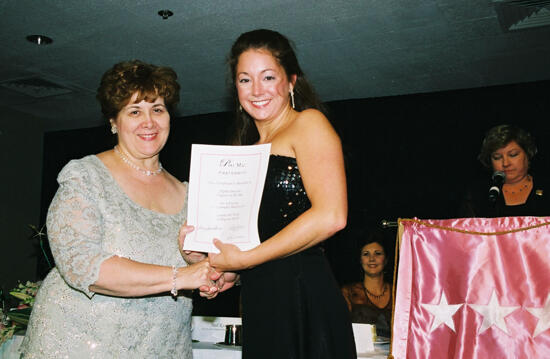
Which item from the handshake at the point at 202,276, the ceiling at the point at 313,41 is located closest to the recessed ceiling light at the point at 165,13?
the ceiling at the point at 313,41

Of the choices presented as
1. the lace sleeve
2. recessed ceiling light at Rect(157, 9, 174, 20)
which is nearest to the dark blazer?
the lace sleeve

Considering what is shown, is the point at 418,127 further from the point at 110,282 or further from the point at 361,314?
the point at 110,282

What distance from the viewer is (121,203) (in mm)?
1979

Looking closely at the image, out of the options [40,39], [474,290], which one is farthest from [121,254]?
[40,39]

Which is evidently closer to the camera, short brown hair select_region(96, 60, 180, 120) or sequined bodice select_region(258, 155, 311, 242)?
sequined bodice select_region(258, 155, 311, 242)

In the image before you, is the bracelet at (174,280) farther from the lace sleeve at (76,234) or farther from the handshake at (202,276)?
the lace sleeve at (76,234)

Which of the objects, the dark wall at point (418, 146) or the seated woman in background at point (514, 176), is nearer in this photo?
the seated woman in background at point (514, 176)

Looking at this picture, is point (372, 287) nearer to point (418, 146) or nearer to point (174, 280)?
point (418, 146)

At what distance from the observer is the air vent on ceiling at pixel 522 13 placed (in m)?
4.49

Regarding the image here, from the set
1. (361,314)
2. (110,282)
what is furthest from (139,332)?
(361,314)

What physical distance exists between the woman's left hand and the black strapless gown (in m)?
0.10

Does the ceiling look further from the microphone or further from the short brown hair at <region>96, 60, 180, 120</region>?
the short brown hair at <region>96, 60, 180, 120</region>

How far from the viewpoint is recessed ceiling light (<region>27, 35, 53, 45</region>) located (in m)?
5.34

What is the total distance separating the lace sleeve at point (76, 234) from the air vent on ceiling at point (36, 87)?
212 inches
